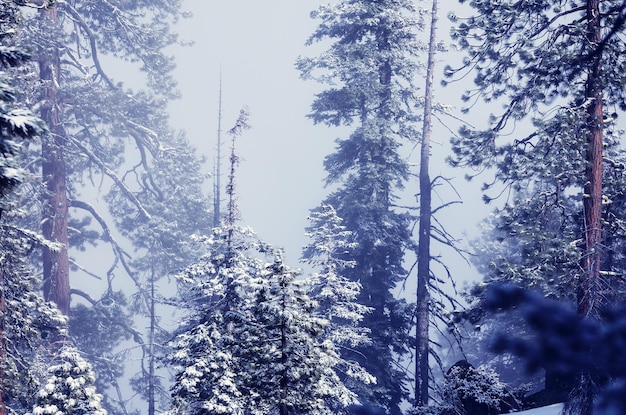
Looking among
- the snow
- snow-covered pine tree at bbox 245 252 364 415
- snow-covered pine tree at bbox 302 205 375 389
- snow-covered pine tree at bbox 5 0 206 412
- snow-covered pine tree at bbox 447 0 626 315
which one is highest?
snow-covered pine tree at bbox 5 0 206 412

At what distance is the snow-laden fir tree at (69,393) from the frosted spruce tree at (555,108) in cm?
1094

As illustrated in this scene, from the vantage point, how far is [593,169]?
11.7 meters

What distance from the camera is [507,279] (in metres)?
13.0

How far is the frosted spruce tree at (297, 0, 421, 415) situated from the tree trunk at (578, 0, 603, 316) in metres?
10.0

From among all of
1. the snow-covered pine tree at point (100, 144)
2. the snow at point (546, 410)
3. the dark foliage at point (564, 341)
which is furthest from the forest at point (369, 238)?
the snow at point (546, 410)

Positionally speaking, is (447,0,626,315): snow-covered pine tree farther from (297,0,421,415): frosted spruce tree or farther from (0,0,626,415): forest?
(297,0,421,415): frosted spruce tree

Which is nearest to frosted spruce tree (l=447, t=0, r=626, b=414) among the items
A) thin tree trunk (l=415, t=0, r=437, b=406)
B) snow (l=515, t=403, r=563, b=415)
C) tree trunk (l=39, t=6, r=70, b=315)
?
snow (l=515, t=403, r=563, b=415)

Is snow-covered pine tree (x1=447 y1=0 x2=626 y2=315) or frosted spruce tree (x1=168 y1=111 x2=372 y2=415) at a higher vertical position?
snow-covered pine tree (x1=447 y1=0 x2=626 y2=315)

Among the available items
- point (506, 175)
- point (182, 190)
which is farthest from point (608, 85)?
point (182, 190)

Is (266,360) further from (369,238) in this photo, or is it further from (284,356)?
(369,238)

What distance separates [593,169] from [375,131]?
10.5 m

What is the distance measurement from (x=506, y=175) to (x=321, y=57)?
35.7 feet

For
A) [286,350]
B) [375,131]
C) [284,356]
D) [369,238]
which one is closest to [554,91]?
[286,350]

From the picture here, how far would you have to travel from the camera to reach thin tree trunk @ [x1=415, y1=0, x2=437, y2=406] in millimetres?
17891
